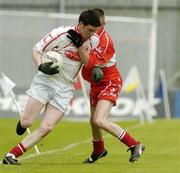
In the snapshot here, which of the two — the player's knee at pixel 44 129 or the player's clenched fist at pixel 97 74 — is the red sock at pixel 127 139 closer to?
the player's clenched fist at pixel 97 74

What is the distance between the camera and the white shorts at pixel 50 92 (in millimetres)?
13922

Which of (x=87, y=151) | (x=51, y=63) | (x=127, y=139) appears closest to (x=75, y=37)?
(x=51, y=63)

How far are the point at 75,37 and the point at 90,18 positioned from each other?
0.40 meters

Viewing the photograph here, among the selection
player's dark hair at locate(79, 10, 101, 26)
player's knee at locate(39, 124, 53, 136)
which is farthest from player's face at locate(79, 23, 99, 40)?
player's knee at locate(39, 124, 53, 136)

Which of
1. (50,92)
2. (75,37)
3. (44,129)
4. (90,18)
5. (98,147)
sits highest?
(90,18)

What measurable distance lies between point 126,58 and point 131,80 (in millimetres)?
2035

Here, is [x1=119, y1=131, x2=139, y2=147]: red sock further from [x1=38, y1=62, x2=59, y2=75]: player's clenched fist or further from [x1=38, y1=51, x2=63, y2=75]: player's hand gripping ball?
[x1=38, y1=62, x2=59, y2=75]: player's clenched fist

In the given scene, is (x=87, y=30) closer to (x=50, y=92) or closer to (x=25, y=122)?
(x=50, y=92)

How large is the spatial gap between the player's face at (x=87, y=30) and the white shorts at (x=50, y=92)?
2.87 feet

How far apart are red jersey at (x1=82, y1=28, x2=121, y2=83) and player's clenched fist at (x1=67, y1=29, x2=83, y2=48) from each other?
0.43m

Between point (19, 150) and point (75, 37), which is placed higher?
point (75, 37)

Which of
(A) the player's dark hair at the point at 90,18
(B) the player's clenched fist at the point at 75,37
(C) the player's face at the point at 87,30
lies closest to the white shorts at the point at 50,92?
(B) the player's clenched fist at the point at 75,37

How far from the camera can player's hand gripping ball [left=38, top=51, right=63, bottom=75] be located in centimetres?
1348

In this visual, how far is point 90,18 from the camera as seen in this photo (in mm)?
13445
